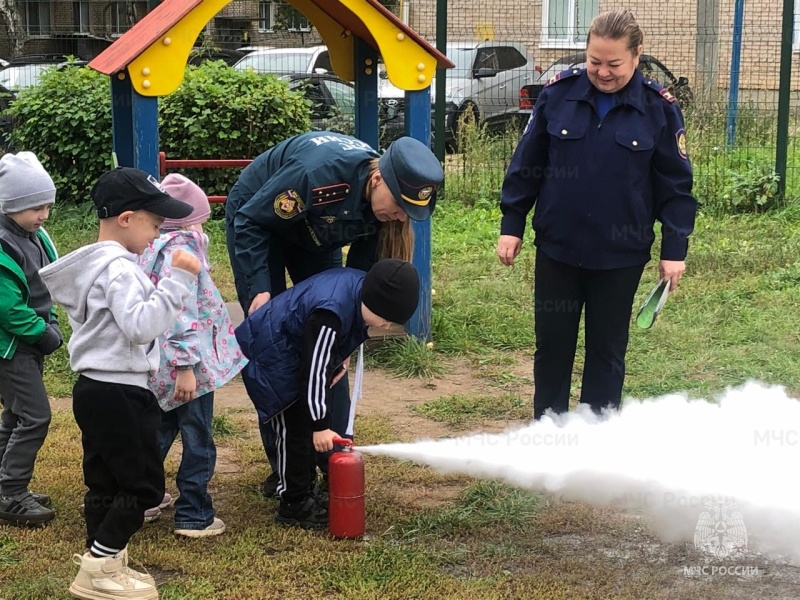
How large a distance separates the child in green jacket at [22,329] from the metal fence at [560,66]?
5.16 metres

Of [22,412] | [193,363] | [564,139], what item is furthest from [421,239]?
[22,412]

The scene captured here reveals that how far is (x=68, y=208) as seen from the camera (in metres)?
10.1

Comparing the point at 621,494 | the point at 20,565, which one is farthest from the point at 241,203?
the point at 621,494

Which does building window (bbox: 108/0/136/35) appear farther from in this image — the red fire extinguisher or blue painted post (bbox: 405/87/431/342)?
the red fire extinguisher

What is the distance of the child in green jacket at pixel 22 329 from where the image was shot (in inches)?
143

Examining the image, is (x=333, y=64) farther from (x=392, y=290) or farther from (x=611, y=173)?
(x=392, y=290)

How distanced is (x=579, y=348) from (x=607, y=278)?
2.45 m

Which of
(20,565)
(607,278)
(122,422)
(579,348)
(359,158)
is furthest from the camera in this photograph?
(579,348)

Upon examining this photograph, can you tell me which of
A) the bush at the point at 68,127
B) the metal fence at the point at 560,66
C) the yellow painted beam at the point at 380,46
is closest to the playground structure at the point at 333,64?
the yellow painted beam at the point at 380,46

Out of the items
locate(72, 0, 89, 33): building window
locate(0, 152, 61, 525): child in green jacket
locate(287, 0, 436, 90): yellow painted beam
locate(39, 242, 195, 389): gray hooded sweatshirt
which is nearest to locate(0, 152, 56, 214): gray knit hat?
locate(0, 152, 61, 525): child in green jacket

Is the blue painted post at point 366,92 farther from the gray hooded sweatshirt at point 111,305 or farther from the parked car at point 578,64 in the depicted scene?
the parked car at point 578,64

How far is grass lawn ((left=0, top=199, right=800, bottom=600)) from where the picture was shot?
335cm

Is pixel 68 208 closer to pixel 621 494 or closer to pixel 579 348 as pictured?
pixel 579 348

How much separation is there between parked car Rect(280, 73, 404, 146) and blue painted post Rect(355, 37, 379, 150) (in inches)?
180
